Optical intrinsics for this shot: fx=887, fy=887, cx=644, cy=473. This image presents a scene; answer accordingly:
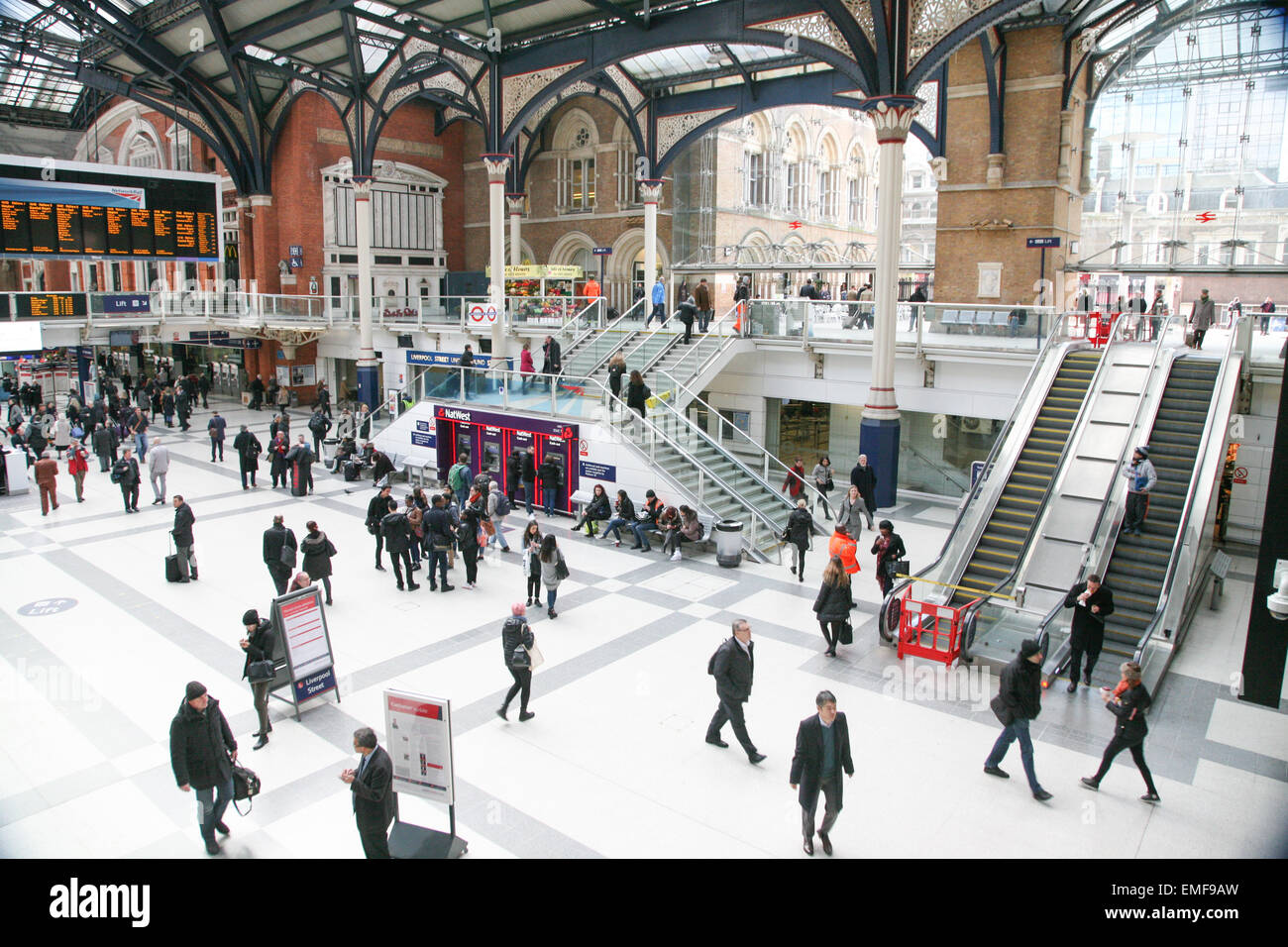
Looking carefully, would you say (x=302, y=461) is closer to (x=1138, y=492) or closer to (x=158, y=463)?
(x=158, y=463)

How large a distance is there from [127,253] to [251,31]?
6.84 meters

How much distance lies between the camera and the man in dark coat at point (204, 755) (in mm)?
5867

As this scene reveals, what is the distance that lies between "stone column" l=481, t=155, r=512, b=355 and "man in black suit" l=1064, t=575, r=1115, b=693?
18.1m

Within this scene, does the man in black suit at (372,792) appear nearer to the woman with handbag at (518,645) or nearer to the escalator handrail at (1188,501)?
the woman with handbag at (518,645)

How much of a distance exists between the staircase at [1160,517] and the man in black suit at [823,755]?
15.6 ft

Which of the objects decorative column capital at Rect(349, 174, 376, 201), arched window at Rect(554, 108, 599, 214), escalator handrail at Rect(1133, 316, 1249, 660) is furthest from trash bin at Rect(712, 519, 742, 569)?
arched window at Rect(554, 108, 599, 214)

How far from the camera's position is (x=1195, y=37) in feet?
73.4

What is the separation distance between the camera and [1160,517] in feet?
38.0

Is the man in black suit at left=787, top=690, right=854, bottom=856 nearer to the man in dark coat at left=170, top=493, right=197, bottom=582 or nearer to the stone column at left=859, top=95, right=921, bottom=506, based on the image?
the man in dark coat at left=170, top=493, right=197, bottom=582

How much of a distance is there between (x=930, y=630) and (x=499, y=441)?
983cm

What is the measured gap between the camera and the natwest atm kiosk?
53.1 ft

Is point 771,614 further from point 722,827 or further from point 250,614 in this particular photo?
point 250,614

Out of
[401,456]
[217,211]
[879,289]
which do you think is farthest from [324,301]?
[879,289]

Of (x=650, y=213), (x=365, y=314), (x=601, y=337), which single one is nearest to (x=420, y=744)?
(x=601, y=337)
